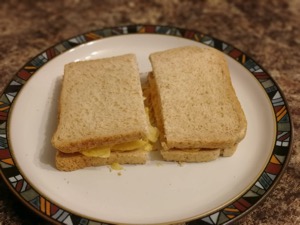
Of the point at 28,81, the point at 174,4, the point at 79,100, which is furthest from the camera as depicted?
the point at 174,4

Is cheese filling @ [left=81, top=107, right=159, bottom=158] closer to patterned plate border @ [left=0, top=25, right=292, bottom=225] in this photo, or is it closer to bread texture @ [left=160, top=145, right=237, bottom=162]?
bread texture @ [left=160, top=145, right=237, bottom=162]

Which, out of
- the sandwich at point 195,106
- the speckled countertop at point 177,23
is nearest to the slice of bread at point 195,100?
the sandwich at point 195,106

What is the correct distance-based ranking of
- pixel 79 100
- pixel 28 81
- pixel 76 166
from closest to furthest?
1. pixel 76 166
2. pixel 79 100
3. pixel 28 81

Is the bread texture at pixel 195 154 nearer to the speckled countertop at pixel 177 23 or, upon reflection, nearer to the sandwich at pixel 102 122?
the sandwich at pixel 102 122

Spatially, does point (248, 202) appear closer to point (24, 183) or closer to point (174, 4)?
point (24, 183)

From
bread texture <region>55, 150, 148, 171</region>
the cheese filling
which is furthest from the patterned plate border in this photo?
the cheese filling

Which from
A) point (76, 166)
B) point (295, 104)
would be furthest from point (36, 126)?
point (295, 104)
